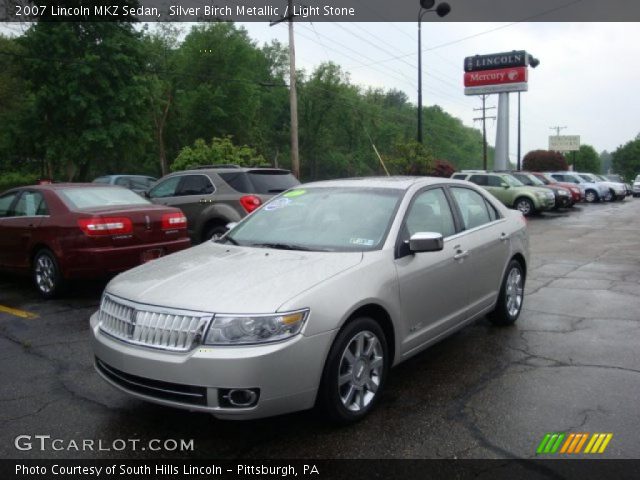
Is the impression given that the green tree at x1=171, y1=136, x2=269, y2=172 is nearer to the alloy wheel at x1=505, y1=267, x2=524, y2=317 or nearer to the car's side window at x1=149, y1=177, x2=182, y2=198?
the car's side window at x1=149, y1=177, x2=182, y2=198

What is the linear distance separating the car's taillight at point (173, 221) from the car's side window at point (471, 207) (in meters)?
4.06

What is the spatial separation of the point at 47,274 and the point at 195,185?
12.3 feet

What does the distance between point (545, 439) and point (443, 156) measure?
11170cm

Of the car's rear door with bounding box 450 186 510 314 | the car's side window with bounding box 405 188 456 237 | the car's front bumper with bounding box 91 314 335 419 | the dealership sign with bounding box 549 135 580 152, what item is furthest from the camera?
the dealership sign with bounding box 549 135 580 152

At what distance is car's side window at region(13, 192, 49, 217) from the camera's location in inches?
291

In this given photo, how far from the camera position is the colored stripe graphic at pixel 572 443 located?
3.22m

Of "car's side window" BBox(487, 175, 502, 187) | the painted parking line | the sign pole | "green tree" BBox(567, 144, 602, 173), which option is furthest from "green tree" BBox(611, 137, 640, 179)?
the painted parking line

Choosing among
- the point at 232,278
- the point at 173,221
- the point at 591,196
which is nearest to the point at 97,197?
the point at 173,221

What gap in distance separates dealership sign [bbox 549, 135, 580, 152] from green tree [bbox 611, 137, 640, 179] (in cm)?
1230

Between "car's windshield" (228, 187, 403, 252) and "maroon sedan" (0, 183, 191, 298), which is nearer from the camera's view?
"car's windshield" (228, 187, 403, 252)

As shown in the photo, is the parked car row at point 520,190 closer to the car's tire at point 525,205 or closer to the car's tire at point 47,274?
the car's tire at point 525,205

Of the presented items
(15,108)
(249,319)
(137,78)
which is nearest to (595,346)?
(249,319)

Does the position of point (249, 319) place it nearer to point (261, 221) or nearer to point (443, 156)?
point (261, 221)
